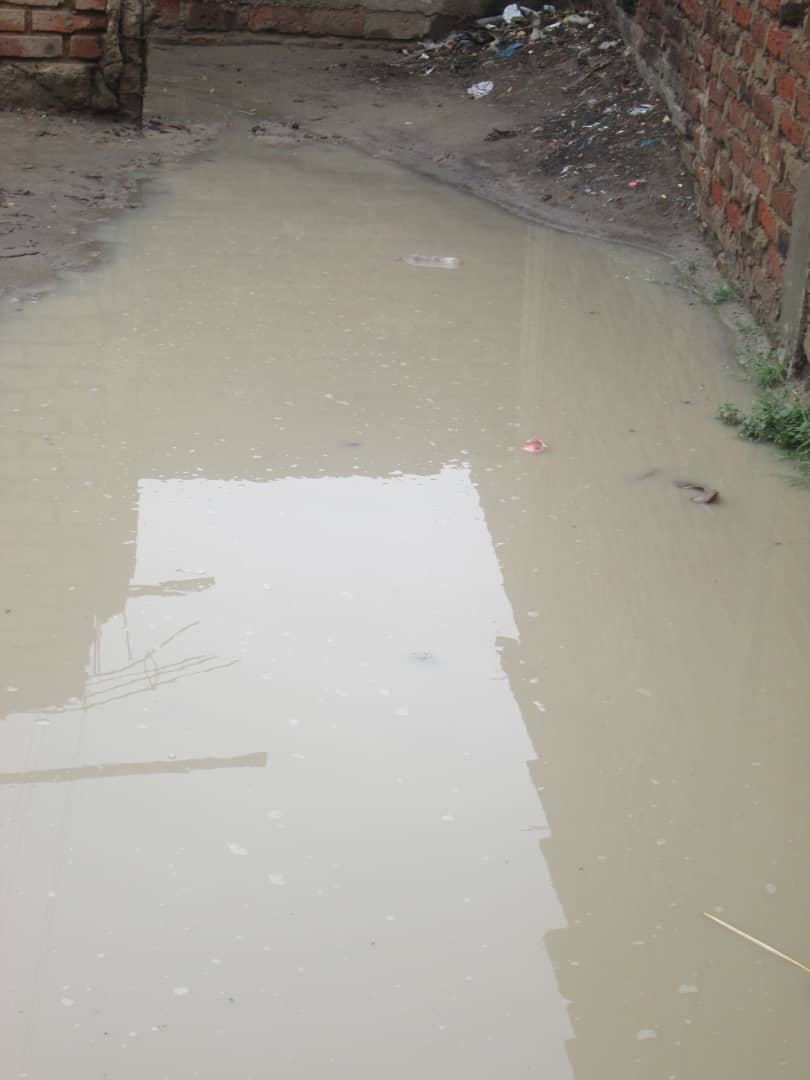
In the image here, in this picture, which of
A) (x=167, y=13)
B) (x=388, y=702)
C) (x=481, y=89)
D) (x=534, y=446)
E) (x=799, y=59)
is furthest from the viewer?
(x=167, y=13)

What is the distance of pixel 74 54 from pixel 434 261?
2.73 metres

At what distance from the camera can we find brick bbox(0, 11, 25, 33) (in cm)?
631

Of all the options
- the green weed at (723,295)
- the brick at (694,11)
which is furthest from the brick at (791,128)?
the brick at (694,11)

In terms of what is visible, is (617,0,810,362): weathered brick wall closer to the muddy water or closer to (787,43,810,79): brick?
(787,43,810,79): brick

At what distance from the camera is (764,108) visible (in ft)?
14.8

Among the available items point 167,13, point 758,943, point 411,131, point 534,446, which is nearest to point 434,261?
point 534,446

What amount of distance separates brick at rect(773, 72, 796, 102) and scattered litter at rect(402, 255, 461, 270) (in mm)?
1367

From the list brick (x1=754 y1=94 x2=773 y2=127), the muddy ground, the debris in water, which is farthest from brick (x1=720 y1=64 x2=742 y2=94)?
the debris in water

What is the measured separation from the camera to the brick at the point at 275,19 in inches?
367

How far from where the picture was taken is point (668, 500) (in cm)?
328

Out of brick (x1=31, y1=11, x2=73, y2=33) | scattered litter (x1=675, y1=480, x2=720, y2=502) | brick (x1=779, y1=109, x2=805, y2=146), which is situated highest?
brick (x1=779, y1=109, x2=805, y2=146)

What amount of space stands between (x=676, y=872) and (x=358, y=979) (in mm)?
570

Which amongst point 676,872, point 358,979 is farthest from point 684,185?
point 358,979

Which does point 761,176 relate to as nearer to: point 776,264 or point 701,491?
point 776,264
